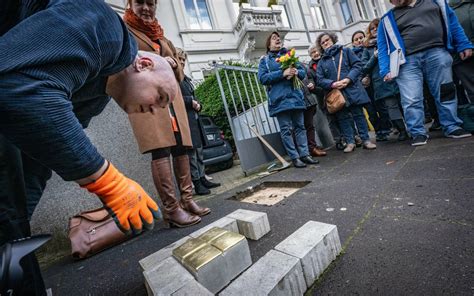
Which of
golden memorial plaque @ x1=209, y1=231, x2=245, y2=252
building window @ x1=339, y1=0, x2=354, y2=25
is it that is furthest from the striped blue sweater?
building window @ x1=339, y1=0, x2=354, y2=25

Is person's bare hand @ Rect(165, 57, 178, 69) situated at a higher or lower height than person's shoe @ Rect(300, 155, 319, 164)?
higher

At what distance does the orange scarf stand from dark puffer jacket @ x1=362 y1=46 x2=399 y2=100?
132 inches

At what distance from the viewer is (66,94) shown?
0.65 metres

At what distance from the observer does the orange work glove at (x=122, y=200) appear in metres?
0.72

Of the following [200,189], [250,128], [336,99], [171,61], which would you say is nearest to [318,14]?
[336,99]

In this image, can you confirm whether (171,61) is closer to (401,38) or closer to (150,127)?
(150,127)

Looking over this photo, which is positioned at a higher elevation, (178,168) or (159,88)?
(159,88)

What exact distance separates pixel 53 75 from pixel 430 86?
12.6 feet

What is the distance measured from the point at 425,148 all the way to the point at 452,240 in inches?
86.3

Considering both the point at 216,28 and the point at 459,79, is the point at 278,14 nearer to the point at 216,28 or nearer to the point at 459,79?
the point at 216,28

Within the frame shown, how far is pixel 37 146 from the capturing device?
1.93 ft

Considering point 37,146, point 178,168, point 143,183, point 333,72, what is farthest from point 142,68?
point 333,72

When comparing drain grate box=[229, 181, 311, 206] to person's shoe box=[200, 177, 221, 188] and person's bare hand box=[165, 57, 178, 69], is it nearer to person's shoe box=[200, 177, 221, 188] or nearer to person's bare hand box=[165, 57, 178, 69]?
person's shoe box=[200, 177, 221, 188]

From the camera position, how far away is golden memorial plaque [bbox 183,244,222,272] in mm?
951
